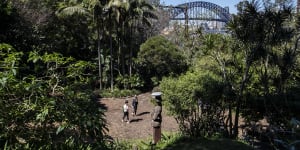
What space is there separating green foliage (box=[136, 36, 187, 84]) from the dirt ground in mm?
3565

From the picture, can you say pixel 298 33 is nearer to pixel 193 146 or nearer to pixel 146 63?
pixel 193 146

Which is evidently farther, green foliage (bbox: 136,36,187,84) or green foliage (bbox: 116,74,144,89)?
green foliage (bbox: 116,74,144,89)

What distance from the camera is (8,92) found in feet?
12.9

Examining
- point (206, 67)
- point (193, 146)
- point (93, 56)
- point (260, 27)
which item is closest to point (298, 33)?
point (260, 27)

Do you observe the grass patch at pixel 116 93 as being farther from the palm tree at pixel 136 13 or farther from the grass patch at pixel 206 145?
the grass patch at pixel 206 145

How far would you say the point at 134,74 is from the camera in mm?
26594

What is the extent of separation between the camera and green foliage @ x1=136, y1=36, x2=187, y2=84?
81.7 feet

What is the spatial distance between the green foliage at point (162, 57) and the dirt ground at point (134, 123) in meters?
3.57

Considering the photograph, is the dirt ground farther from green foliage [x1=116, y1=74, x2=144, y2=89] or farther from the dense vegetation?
green foliage [x1=116, y1=74, x2=144, y2=89]

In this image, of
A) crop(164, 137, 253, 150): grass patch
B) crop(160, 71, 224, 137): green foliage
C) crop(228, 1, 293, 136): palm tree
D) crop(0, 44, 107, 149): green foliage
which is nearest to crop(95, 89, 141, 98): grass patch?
crop(160, 71, 224, 137): green foliage

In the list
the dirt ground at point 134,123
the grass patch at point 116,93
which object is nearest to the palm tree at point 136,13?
the grass patch at point 116,93

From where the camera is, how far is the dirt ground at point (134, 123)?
13.2m

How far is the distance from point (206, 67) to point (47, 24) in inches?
499

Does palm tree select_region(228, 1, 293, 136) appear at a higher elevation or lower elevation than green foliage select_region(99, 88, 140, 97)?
higher
